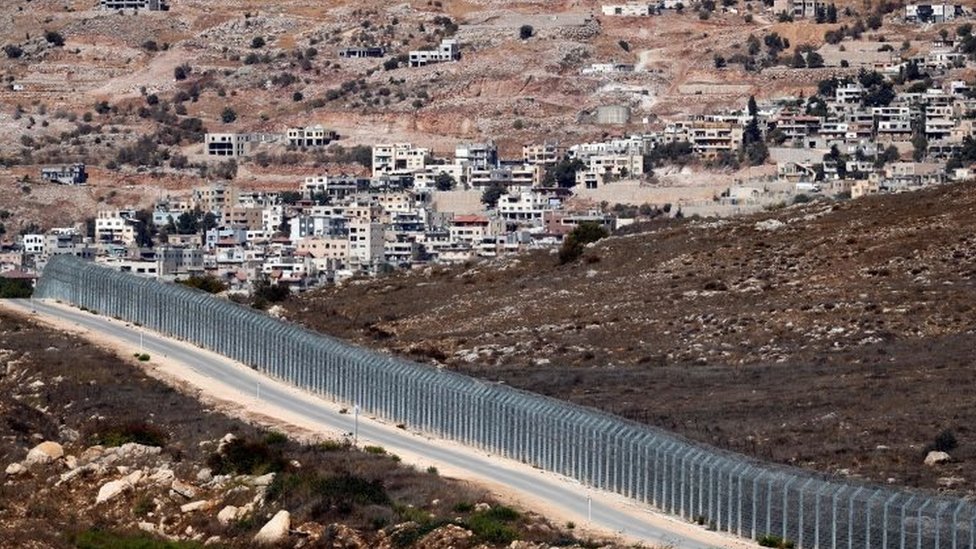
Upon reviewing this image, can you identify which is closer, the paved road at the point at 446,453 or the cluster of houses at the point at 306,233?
the paved road at the point at 446,453

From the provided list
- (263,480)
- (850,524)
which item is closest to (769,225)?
(263,480)

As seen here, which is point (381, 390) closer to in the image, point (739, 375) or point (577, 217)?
point (739, 375)

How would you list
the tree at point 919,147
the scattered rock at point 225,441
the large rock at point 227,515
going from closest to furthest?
the large rock at point 227,515 < the scattered rock at point 225,441 < the tree at point 919,147

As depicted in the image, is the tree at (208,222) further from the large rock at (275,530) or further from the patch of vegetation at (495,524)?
the large rock at (275,530)

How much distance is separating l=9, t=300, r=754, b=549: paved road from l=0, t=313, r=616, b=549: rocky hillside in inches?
45.9

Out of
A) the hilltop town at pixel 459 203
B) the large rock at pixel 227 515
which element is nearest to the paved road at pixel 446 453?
the large rock at pixel 227 515

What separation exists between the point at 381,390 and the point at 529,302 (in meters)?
22.0

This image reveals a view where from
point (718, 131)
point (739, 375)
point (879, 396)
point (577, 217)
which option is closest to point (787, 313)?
point (739, 375)

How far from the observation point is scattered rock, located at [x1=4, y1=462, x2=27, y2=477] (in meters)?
48.9

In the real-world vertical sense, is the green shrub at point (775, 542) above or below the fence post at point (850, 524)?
below

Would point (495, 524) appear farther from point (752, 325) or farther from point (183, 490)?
point (752, 325)

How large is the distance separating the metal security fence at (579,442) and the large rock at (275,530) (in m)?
5.89

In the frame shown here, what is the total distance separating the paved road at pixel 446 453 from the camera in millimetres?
44406

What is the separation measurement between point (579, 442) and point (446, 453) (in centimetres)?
360
